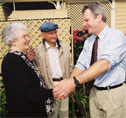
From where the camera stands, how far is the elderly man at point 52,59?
3396 mm

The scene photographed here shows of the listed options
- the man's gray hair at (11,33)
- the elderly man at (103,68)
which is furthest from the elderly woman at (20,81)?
the elderly man at (103,68)

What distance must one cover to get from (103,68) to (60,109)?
5.55 feet

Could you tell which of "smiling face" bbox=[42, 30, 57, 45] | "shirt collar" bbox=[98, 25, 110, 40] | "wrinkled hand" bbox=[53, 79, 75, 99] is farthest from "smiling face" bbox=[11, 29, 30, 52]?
"smiling face" bbox=[42, 30, 57, 45]

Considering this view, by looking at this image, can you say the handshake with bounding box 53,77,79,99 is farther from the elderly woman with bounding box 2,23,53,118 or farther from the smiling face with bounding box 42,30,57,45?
the smiling face with bounding box 42,30,57,45

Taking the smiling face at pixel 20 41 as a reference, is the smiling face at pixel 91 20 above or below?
above

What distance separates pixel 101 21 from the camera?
7.99 feet

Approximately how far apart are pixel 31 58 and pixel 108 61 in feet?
4.54

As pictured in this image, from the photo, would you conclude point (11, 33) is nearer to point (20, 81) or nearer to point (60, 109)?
point (20, 81)

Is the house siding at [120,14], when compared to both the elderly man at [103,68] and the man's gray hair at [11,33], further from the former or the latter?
the man's gray hair at [11,33]

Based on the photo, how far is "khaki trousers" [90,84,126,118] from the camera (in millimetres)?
2494

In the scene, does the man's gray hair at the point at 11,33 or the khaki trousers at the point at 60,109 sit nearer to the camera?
the man's gray hair at the point at 11,33

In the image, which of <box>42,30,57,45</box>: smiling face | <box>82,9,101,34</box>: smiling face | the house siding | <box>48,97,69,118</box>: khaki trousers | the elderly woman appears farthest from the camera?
the house siding

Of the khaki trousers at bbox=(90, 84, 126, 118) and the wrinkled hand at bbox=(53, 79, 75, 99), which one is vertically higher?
the wrinkled hand at bbox=(53, 79, 75, 99)

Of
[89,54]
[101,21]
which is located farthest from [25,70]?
[101,21]
